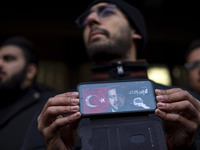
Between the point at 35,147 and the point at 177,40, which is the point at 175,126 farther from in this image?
the point at 177,40

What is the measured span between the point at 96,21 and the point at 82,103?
86 cm

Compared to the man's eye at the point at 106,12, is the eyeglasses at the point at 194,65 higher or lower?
lower

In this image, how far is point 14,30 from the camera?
11.2 ft

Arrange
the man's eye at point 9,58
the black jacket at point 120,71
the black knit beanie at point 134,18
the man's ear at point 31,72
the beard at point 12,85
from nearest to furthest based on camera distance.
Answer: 1. the black jacket at point 120,71
2. the black knit beanie at point 134,18
3. the beard at point 12,85
4. the man's eye at point 9,58
5. the man's ear at point 31,72

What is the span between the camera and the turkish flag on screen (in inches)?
28.7

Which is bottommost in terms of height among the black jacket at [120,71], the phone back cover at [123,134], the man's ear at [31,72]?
the phone back cover at [123,134]

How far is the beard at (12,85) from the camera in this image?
2.08 meters

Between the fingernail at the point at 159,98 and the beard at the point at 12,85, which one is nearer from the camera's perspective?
the fingernail at the point at 159,98

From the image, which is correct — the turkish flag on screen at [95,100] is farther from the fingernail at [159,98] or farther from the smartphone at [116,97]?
the fingernail at [159,98]

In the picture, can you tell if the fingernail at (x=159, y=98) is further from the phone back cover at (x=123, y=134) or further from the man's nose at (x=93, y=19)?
the man's nose at (x=93, y=19)

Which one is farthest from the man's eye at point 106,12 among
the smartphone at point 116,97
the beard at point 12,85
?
the beard at point 12,85

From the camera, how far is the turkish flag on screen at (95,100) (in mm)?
730

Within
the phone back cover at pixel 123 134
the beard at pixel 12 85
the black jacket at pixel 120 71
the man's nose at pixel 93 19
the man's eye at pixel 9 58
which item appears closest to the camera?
the phone back cover at pixel 123 134

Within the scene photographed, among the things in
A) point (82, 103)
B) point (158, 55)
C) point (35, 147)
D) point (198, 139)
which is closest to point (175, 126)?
point (198, 139)
